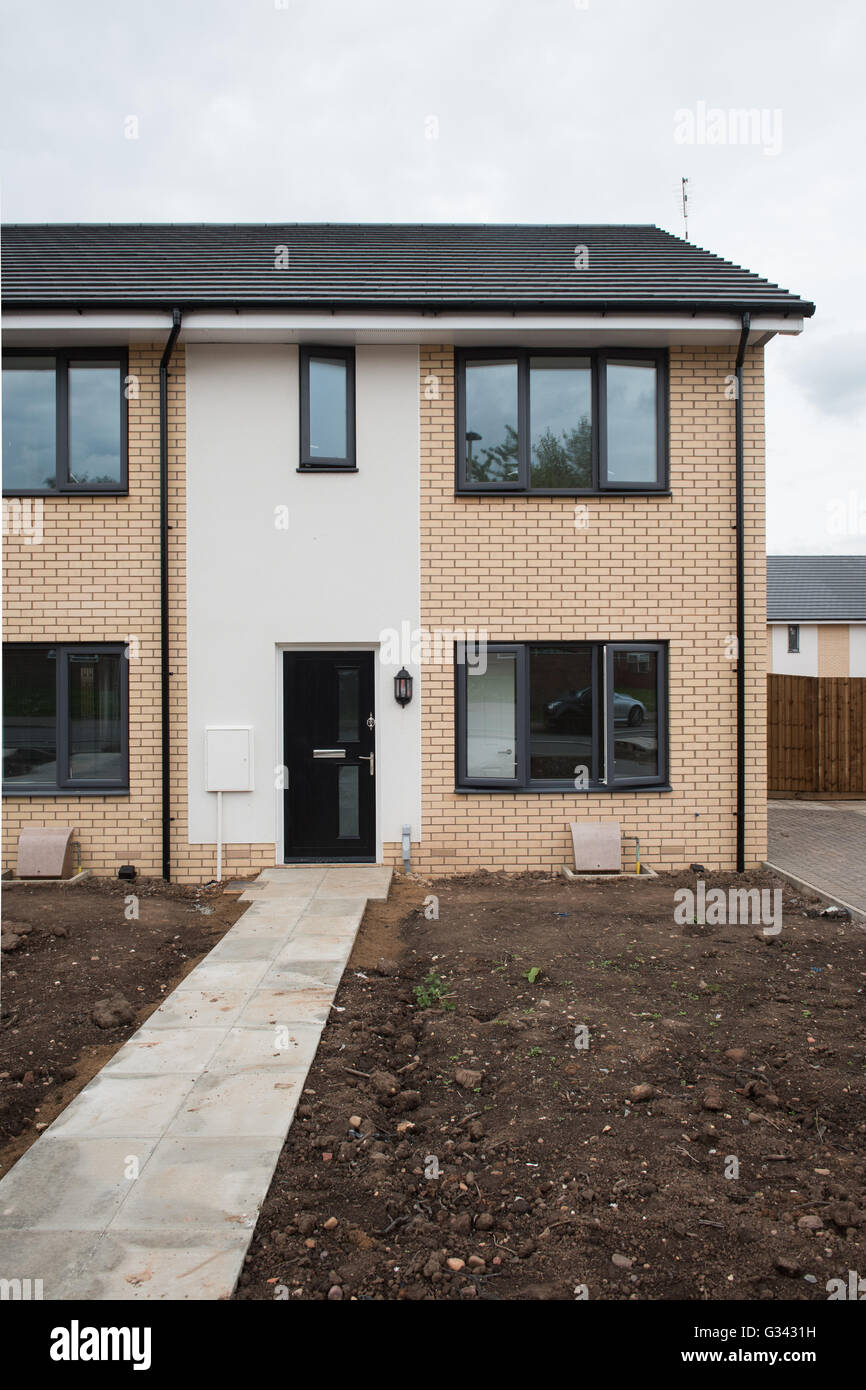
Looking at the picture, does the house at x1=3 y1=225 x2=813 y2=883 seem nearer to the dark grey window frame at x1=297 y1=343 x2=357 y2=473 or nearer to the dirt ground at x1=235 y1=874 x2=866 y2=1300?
the dark grey window frame at x1=297 y1=343 x2=357 y2=473

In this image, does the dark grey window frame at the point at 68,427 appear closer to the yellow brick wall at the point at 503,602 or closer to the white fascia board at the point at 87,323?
the yellow brick wall at the point at 503,602

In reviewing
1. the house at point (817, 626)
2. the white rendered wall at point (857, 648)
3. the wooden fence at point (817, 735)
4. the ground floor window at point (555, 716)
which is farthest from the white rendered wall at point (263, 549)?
the white rendered wall at point (857, 648)

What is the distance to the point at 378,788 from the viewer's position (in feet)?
29.3

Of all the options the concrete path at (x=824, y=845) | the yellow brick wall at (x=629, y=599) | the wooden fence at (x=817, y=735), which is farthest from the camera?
the wooden fence at (x=817, y=735)

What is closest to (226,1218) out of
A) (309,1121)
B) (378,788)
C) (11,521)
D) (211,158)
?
(309,1121)

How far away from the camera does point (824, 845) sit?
10852 millimetres

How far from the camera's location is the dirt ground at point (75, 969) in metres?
4.40

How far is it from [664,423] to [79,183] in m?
11.4

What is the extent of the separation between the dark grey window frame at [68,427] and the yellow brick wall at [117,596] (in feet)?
0.22

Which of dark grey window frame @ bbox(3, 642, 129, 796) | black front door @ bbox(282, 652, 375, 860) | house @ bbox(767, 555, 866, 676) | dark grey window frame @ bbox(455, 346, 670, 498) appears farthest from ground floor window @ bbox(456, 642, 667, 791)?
house @ bbox(767, 555, 866, 676)

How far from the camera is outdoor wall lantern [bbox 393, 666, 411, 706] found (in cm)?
884

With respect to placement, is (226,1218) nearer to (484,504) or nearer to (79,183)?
(484,504)

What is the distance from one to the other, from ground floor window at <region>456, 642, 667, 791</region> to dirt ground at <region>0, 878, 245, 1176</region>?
3082 mm

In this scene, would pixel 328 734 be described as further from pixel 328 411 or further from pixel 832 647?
pixel 832 647
